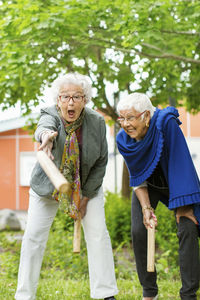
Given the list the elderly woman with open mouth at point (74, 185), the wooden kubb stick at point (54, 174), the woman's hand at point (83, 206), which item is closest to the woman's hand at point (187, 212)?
the elderly woman with open mouth at point (74, 185)

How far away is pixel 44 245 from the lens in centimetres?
328

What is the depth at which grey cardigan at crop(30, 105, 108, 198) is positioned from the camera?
10.3ft

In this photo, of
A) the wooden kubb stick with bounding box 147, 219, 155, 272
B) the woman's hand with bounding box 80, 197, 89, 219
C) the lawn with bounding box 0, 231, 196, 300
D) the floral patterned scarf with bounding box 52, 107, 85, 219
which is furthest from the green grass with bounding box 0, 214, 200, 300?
the floral patterned scarf with bounding box 52, 107, 85, 219

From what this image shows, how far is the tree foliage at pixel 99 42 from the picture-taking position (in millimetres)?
5371

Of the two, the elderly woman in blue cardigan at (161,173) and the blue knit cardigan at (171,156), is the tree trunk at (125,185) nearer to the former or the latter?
the elderly woman in blue cardigan at (161,173)

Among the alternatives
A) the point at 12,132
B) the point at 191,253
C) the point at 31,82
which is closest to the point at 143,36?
the point at 31,82

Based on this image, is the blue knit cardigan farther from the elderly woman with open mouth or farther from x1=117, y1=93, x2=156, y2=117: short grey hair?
the elderly woman with open mouth

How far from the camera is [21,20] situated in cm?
562

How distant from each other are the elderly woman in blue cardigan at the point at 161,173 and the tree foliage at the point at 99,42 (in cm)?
222

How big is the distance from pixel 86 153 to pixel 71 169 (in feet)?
0.55

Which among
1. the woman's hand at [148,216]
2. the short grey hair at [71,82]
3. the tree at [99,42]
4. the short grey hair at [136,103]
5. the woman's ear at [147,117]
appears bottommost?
the woman's hand at [148,216]

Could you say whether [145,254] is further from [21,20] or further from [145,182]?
[21,20]

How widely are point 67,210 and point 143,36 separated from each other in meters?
2.79

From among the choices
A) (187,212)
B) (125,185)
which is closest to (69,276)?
(187,212)
